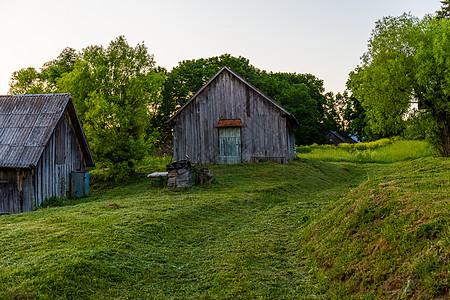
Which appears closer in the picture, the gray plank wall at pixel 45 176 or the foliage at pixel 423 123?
the gray plank wall at pixel 45 176

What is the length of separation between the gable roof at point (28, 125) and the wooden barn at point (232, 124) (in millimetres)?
8200

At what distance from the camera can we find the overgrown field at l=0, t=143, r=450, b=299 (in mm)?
5559

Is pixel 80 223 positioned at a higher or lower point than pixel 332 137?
lower

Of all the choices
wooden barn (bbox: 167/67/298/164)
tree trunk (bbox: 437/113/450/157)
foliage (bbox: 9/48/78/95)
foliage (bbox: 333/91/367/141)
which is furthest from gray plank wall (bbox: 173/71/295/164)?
foliage (bbox: 333/91/367/141)

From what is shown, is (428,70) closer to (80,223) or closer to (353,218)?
(353,218)

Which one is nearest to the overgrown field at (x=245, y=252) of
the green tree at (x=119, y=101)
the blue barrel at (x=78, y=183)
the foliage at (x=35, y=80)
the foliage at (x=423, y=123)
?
the blue barrel at (x=78, y=183)

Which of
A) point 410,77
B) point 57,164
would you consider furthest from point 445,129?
point 57,164

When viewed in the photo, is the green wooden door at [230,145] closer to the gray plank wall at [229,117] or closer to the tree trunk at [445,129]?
the gray plank wall at [229,117]

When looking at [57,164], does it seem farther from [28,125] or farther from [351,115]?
[351,115]

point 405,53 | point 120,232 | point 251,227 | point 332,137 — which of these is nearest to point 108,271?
point 120,232

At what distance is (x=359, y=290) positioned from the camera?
5492 mm

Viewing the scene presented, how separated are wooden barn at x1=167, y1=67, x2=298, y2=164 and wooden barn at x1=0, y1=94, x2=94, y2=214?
7.93 metres

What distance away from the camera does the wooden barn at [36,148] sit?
16500 mm

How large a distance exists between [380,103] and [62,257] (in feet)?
66.9
